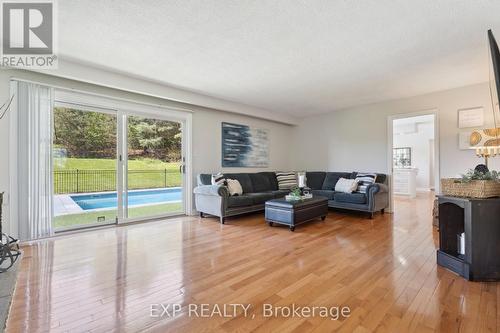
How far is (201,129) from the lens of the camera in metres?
5.08

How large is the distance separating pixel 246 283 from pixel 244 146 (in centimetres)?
412

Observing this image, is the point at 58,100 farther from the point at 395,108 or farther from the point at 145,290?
the point at 395,108

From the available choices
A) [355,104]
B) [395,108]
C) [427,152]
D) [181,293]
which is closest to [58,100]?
[181,293]

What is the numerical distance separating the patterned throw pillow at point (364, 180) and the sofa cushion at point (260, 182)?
78.2 inches

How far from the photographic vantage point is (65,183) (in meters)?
3.61

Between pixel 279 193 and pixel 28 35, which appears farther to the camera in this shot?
pixel 279 193

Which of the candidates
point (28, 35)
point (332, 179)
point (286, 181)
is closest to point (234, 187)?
point (286, 181)

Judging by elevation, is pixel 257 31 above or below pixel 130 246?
above

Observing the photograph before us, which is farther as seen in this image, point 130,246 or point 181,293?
point 130,246

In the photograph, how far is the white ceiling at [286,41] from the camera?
6.95 feet

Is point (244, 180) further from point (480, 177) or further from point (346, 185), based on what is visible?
point (480, 177)

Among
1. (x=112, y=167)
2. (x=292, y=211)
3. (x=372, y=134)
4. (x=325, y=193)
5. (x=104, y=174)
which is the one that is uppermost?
(x=372, y=134)

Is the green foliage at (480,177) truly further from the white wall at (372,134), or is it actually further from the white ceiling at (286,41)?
the white wall at (372,134)

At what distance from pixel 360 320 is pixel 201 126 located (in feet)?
14.3
